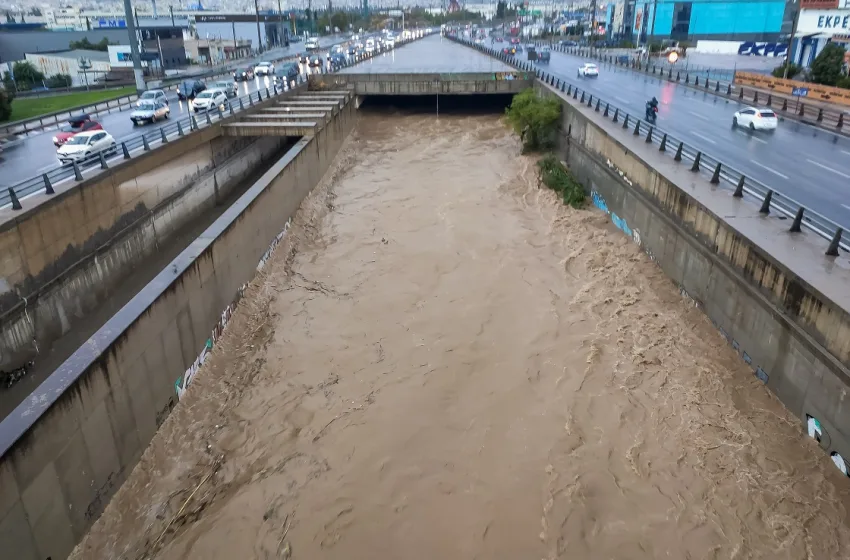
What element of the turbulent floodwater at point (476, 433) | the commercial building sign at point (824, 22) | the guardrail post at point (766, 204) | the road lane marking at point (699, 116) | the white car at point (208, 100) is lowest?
the turbulent floodwater at point (476, 433)

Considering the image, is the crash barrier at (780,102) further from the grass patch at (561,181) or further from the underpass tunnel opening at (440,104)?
the underpass tunnel opening at (440,104)

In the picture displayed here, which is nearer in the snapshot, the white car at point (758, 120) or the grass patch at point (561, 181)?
the grass patch at point (561, 181)

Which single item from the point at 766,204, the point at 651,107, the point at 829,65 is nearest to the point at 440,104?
the point at 651,107

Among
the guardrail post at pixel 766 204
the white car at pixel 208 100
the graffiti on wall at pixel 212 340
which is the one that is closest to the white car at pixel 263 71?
the white car at pixel 208 100

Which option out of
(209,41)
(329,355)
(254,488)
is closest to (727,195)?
(329,355)

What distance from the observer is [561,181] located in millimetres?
30406

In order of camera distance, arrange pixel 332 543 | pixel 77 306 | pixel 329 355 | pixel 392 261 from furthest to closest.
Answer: pixel 392 261, pixel 77 306, pixel 329 355, pixel 332 543

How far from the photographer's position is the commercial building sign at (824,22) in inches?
2016

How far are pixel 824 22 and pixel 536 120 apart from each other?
34596 millimetres

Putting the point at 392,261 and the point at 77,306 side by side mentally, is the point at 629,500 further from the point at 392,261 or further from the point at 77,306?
the point at 77,306

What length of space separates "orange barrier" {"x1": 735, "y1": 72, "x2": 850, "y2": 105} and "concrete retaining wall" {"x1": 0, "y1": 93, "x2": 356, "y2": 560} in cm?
3935

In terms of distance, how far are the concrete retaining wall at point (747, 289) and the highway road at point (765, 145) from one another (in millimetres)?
3490

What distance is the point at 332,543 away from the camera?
1121 centimetres

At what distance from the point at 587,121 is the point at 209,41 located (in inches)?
3370
